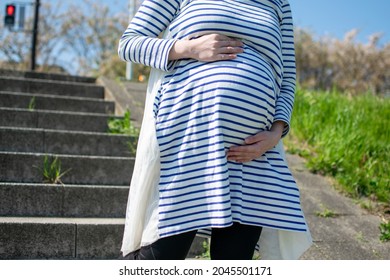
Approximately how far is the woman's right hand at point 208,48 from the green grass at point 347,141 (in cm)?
240

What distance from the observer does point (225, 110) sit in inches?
63.1

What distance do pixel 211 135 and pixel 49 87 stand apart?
14.3 ft

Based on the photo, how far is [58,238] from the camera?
9.35 feet

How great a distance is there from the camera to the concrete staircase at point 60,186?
9.30 feet

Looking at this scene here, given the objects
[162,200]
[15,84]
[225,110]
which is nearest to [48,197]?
[162,200]

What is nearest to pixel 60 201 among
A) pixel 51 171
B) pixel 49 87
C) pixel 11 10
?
pixel 51 171

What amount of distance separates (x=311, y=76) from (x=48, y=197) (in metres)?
16.7

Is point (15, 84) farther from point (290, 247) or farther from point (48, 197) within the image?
point (290, 247)

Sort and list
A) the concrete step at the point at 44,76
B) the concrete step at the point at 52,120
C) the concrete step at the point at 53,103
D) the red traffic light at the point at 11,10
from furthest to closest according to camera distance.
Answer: the red traffic light at the point at 11,10, the concrete step at the point at 44,76, the concrete step at the point at 53,103, the concrete step at the point at 52,120

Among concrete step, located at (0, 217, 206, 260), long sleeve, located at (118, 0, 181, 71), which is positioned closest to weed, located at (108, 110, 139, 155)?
concrete step, located at (0, 217, 206, 260)

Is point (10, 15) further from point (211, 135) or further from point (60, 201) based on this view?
point (211, 135)

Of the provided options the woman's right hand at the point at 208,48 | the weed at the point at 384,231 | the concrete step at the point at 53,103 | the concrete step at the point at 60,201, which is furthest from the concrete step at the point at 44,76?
the woman's right hand at the point at 208,48

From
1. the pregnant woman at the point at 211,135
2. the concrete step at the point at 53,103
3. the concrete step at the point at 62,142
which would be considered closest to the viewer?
the pregnant woman at the point at 211,135

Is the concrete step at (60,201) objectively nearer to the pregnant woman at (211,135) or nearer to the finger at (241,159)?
the pregnant woman at (211,135)
